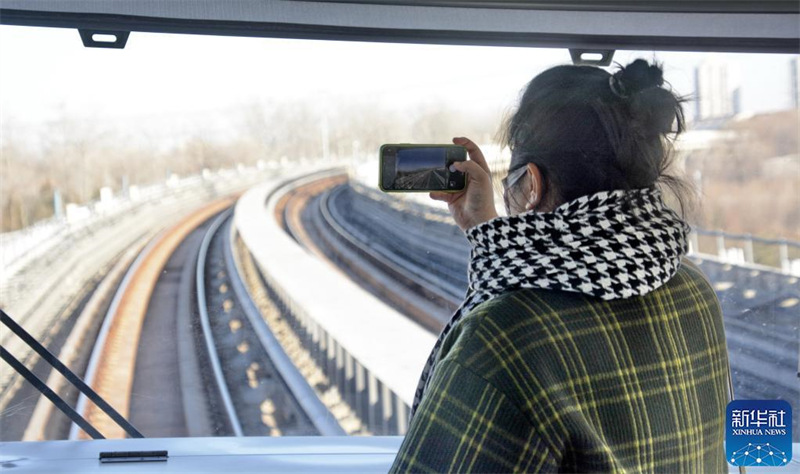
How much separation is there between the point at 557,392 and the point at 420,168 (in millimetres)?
579

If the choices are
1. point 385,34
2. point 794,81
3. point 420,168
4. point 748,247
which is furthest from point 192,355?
point 794,81

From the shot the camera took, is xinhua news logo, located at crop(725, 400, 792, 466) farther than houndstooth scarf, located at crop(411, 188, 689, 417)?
Yes

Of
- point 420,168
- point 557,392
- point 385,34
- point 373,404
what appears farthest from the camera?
point 373,404

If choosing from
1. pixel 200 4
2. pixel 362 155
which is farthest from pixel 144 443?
pixel 200 4

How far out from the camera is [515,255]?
0.90 meters

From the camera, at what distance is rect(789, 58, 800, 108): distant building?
82.6 inches

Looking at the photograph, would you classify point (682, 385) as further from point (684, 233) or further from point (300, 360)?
point (300, 360)

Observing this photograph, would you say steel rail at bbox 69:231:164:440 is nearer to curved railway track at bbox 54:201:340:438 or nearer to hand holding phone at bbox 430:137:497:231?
curved railway track at bbox 54:201:340:438

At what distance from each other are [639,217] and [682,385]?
229 mm

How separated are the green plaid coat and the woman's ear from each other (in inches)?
5.6

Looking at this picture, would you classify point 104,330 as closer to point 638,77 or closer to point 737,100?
point 638,77

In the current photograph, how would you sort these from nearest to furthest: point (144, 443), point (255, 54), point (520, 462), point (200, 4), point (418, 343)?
point (520, 462) → point (200, 4) → point (255, 54) → point (144, 443) → point (418, 343)

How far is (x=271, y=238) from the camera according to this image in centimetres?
234

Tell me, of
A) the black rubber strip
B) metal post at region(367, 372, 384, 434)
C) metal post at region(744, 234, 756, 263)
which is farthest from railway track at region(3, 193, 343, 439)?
metal post at region(744, 234, 756, 263)
